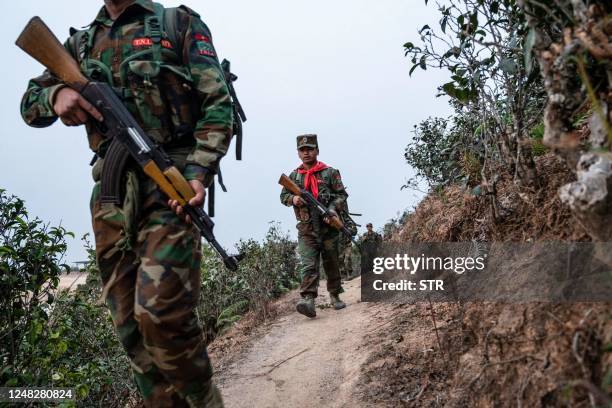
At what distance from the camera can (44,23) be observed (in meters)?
2.64

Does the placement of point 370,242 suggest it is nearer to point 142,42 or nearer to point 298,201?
point 298,201

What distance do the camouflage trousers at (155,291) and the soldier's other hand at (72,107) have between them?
1.34 ft

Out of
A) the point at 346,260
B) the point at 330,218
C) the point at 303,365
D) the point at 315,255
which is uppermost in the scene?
the point at 330,218

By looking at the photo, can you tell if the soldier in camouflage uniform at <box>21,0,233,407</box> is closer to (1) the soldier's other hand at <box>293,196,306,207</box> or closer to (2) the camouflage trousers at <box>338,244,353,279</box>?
(1) the soldier's other hand at <box>293,196,306,207</box>

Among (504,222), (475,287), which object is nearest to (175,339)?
(475,287)

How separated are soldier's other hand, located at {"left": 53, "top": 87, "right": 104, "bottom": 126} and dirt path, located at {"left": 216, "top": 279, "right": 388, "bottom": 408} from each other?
2.25 metres

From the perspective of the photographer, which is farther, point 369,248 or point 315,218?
point 369,248

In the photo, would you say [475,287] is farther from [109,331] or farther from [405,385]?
[109,331]

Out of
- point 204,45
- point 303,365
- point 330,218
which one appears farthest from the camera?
point 330,218

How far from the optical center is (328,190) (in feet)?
22.1

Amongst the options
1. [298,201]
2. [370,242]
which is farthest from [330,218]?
[370,242]

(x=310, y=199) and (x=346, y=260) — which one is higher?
(x=310, y=199)

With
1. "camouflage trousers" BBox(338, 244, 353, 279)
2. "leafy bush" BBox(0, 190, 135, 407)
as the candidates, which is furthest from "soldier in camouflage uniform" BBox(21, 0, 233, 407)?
"camouflage trousers" BBox(338, 244, 353, 279)

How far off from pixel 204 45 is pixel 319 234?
416 cm
